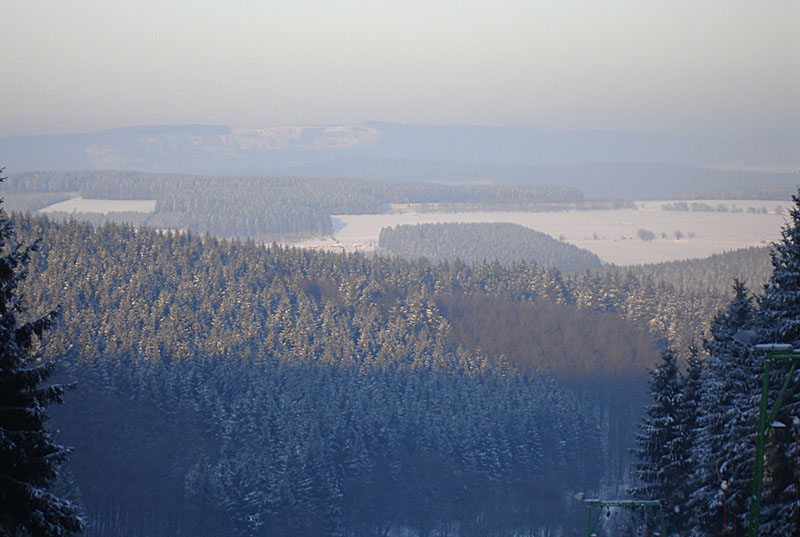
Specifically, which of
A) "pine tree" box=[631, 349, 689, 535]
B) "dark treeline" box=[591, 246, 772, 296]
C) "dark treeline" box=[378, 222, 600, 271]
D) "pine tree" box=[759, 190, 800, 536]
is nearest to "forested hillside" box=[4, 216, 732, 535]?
"dark treeline" box=[591, 246, 772, 296]

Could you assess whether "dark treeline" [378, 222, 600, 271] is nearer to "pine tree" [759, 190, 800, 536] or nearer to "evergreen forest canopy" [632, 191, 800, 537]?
"evergreen forest canopy" [632, 191, 800, 537]

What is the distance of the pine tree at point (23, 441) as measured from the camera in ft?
51.6

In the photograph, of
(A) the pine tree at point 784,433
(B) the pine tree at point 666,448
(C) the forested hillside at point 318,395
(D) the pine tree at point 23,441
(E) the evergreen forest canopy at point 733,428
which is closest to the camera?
(D) the pine tree at point 23,441

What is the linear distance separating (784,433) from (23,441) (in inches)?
699

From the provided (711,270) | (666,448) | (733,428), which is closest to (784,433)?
(733,428)

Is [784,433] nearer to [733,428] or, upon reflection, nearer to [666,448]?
[733,428]

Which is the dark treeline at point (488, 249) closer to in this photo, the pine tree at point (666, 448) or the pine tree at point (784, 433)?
the pine tree at point (666, 448)

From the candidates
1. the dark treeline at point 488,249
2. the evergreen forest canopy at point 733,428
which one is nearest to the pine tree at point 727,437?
the evergreen forest canopy at point 733,428

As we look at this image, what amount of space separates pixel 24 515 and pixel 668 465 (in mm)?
20759

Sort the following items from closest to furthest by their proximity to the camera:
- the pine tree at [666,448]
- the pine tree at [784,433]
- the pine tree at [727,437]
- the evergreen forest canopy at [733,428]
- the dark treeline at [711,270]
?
the pine tree at [784,433]
the evergreen forest canopy at [733,428]
the pine tree at [727,437]
the pine tree at [666,448]
the dark treeline at [711,270]

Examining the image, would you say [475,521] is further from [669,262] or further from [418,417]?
[669,262]

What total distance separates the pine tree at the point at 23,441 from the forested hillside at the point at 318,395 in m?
34.4

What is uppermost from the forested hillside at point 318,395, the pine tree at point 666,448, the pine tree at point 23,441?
the pine tree at point 23,441

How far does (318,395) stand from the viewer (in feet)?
234
